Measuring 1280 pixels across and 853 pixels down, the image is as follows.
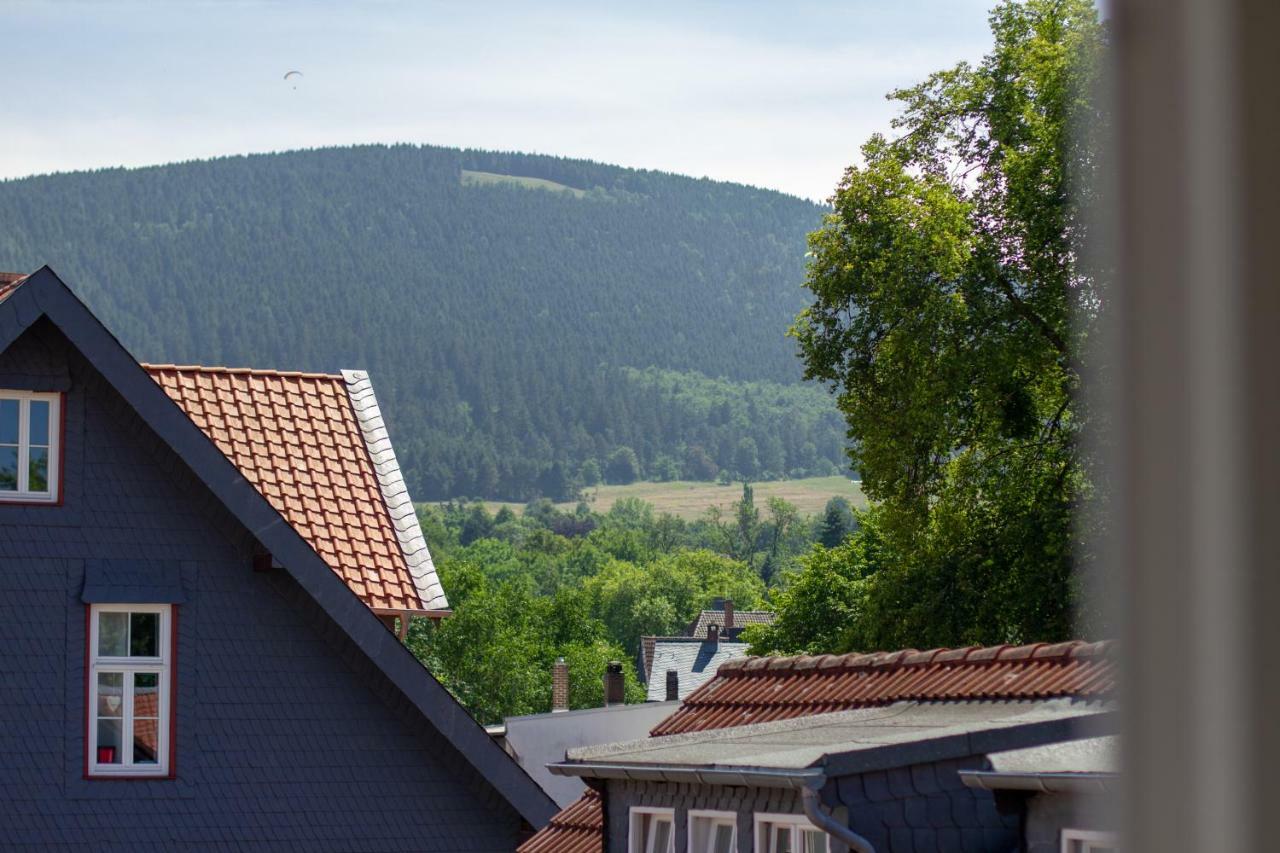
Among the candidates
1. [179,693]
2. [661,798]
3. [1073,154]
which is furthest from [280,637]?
[1073,154]

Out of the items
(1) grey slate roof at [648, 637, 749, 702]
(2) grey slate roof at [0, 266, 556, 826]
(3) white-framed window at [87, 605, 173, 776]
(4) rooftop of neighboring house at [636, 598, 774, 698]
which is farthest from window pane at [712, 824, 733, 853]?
(4) rooftop of neighboring house at [636, 598, 774, 698]

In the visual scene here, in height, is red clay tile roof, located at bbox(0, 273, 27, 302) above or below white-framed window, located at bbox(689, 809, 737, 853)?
above

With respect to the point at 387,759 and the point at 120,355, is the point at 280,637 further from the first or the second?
the point at 120,355

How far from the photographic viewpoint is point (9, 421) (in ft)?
56.1

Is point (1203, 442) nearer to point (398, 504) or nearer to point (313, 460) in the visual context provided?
point (398, 504)

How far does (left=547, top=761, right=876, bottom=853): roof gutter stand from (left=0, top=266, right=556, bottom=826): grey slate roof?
4.85 ft

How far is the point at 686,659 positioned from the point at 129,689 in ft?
318

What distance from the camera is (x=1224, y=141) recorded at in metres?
0.91

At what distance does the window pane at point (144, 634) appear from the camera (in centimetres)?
1742

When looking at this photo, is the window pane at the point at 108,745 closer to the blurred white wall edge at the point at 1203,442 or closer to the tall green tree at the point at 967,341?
the blurred white wall edge at the point at 1203,442

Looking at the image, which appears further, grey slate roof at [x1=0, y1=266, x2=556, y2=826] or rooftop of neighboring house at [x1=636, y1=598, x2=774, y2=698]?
rooftop of neighboring house at [x1=636, y1=598, x2=774, y2=698]

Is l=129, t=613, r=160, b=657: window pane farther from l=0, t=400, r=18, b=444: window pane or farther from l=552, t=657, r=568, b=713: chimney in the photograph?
l=552, t=657, r=568, b=713: chimney

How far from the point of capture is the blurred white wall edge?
887 mm

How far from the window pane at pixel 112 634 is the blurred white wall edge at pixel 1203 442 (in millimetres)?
17296
